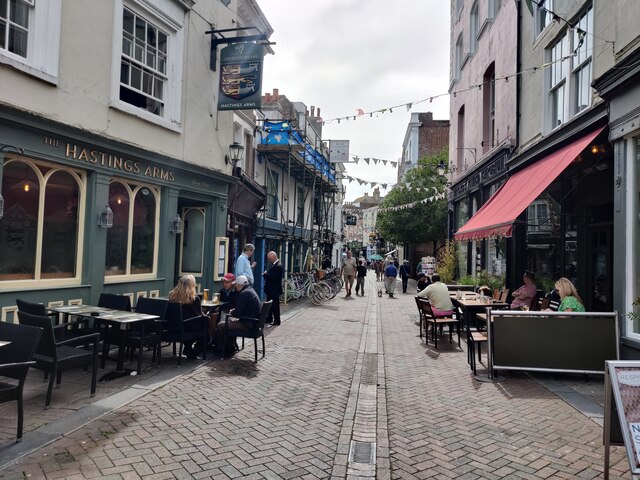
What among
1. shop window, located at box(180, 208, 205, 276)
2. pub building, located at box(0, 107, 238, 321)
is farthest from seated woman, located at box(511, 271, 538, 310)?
shop window, located at box(180, 208, 205, 276)

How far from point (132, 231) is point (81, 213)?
1399mm

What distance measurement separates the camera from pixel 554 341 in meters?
6.33

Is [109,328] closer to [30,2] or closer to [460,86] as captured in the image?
[30,2]

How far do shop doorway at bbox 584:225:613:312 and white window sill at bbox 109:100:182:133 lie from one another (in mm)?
8884

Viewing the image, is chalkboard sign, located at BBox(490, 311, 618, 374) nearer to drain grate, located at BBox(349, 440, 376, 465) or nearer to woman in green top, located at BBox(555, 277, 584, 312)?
woman in green top, located at BBox(555, 277, 584, 312)

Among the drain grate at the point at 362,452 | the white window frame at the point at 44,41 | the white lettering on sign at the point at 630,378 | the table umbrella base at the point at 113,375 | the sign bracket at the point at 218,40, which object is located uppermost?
the sign bracket at the point at 218,40

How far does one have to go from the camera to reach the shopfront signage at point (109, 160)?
6.88m

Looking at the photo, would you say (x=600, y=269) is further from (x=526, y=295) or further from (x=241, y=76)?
(x=241, y=76)

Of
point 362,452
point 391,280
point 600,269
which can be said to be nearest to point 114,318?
point 362,452

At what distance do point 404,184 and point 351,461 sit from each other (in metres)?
25.8

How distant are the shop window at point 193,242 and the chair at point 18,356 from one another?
22.4 feet

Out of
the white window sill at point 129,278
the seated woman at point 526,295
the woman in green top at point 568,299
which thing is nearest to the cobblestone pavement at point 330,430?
the woman in green top at point 568,299

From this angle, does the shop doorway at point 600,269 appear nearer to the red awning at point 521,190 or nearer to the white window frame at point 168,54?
the red awning at point 521,190

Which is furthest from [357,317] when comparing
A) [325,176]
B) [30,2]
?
[325,176]
